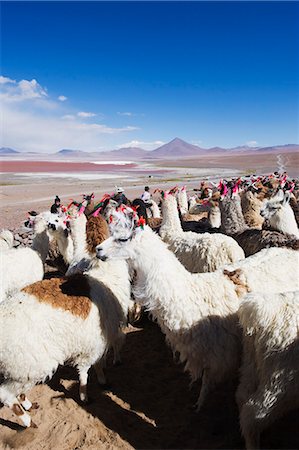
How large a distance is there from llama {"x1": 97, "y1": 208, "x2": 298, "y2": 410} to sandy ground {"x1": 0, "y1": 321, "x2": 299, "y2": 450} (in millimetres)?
281

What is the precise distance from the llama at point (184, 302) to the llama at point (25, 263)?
221 centimetres

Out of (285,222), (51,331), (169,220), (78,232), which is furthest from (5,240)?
(285,222)

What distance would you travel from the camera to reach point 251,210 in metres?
7.52

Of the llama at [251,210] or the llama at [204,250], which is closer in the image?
the llama at [204,250]

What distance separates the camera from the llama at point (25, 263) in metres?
4.78

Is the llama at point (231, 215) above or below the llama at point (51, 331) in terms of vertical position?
above

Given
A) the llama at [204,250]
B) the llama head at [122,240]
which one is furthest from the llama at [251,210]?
the llama head at [122,240]

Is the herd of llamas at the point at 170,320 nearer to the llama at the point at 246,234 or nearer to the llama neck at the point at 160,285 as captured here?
the llama neck at the point at 160,285

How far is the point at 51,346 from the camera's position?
127 inches

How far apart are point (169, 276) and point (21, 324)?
1.43 meters

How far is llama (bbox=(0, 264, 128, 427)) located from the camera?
121 inches

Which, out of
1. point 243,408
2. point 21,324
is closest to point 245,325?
point 243,408

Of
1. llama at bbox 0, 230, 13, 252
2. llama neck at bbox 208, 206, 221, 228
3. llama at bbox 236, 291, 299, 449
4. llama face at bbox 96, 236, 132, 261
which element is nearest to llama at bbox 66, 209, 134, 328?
llama face at bbox 96, 236, 132, 261

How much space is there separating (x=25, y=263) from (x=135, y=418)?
2703 mm
